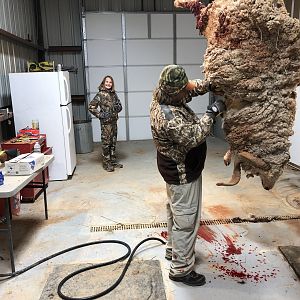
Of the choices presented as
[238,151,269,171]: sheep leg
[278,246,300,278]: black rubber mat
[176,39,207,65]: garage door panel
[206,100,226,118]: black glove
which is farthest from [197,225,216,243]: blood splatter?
[176,39,207,65]: garage door panel

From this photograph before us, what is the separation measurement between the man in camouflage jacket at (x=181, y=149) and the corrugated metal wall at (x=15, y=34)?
340 centimetres

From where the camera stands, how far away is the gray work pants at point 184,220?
7.60 ft

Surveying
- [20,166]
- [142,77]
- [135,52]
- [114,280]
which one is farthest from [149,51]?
[114,280]

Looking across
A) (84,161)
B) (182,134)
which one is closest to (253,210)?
(182,134)

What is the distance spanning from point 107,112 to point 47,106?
1047mm

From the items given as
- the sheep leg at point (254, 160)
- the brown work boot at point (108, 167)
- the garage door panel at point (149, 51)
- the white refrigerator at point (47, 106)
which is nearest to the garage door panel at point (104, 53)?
the garage door panel at point (149, 51)

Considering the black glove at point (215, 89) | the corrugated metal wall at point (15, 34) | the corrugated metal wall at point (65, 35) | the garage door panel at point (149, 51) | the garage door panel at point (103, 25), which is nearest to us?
the black glove at point (215, 89)

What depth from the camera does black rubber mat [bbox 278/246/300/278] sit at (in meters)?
2.59

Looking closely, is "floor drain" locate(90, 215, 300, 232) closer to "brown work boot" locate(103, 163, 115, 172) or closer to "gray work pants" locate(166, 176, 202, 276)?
"gray work pants" locate(166, 176, 202, 276)

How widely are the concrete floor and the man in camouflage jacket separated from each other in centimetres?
28

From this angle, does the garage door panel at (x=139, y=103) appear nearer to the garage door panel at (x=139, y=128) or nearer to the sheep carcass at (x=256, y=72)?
the garage door panel at (x=139, y=128)

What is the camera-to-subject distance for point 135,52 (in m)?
7.81

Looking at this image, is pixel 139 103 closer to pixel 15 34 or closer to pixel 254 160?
pixel 15 34

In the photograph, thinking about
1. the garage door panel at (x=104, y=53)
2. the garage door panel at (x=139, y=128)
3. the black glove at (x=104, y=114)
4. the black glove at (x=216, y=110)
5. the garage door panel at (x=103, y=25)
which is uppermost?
the garage door panel at (x=103, y=25)
